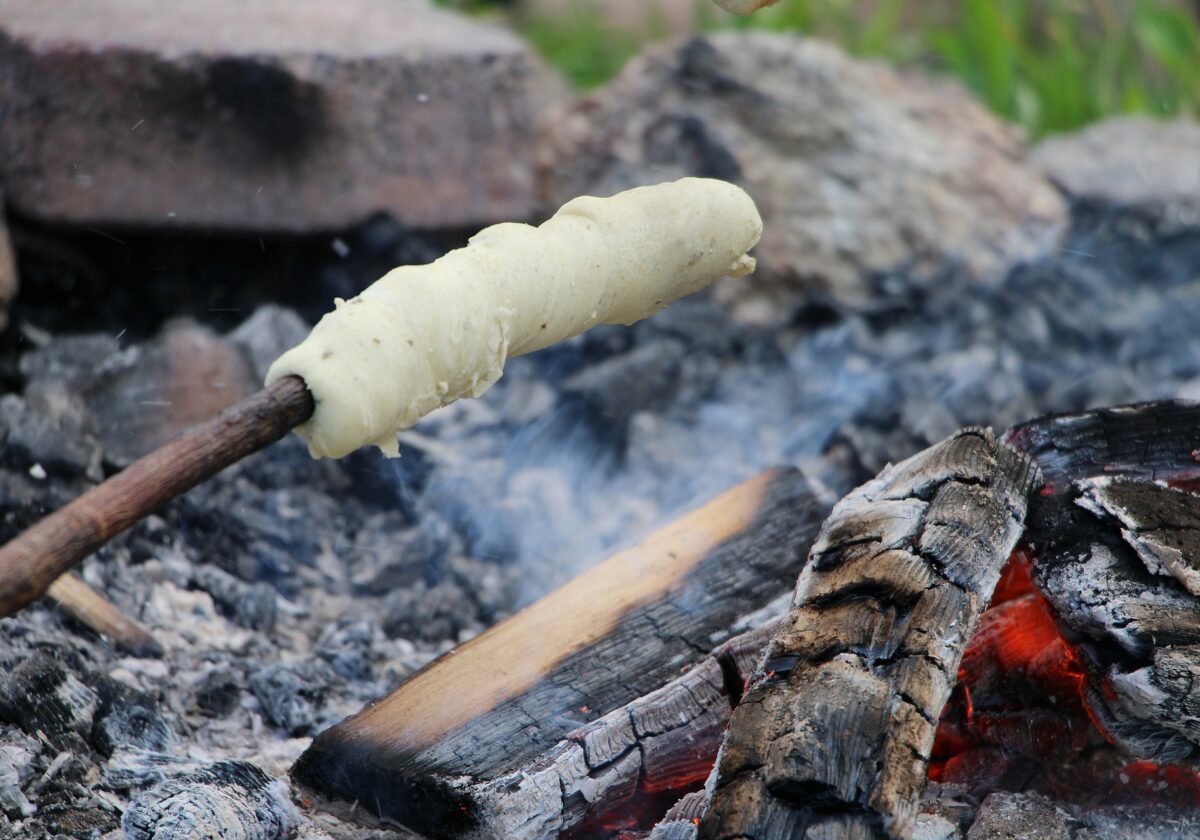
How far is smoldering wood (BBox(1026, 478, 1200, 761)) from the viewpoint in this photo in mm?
1319

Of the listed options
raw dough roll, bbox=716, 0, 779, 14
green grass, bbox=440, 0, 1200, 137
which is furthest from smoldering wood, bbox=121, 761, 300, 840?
green grass, bbox=440, 0, 1200, 137

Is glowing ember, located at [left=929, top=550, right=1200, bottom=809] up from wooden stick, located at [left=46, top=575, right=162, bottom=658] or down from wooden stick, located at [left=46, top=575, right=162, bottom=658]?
down

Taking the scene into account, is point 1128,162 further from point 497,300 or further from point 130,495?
point 130,495

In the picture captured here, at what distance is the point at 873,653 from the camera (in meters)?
1.27

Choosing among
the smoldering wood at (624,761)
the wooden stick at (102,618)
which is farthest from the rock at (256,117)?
the smoldering wood at (624,761)

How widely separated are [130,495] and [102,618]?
0.95 m

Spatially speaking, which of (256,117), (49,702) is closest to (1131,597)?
(49,702)

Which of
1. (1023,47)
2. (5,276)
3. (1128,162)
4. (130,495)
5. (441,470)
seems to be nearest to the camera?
(130,495)

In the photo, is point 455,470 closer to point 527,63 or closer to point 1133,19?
point 527,63

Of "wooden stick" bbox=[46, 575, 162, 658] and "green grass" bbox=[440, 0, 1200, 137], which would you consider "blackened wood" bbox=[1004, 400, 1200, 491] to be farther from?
"green grass" bbox=[440, 0, 1200, 137]

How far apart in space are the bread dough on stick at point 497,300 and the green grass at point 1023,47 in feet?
10.3

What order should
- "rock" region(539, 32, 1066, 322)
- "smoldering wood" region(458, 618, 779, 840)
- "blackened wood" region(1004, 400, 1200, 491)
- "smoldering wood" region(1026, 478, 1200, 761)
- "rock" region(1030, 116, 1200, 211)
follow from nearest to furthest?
1. "smoldering wood" region(1026, 478, 1200, 761)
2. "smoldering wood" region(458, 618, 779, 840)
3. "blackened wood" region(1004, 400, 1200, 491)
4. "rock" region(539, 32, 1066, 322)
5. "rock" region(1030, 116, 1200, 211)

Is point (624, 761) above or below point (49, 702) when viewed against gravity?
below

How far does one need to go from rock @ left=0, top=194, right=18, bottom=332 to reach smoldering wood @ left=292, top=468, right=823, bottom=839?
139cm
